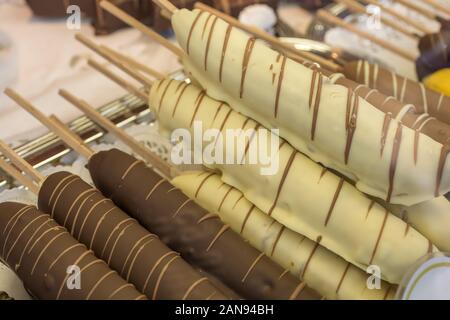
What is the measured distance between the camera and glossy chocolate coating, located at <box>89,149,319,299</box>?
3.74 feet

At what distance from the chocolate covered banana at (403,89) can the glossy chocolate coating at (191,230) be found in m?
0.59

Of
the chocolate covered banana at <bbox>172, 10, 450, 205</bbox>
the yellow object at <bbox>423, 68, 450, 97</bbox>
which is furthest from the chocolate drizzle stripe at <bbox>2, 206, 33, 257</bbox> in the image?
the yellow object at <bbox>423, 68, 450, 97</bbox>

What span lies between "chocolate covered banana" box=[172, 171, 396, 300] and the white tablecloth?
0.76 meters

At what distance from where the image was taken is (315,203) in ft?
3.77

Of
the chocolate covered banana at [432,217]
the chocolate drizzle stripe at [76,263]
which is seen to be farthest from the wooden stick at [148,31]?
the chocolate covered banana at [432,217]

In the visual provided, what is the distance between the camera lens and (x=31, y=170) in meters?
1.42

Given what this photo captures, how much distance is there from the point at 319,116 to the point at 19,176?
81 cm

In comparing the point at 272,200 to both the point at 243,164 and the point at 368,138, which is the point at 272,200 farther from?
the point at 368,138

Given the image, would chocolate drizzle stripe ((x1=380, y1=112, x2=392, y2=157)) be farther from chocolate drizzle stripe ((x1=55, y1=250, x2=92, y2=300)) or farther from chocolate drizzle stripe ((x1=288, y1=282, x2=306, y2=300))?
chocolate drizzle stripe ((x1=55, y1=250, x2=92, y2=300))

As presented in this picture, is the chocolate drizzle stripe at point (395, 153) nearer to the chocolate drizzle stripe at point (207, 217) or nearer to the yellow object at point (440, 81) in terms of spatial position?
the chocolate drizzle stripe at point (207, 217)

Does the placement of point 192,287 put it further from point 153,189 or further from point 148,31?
point 148,31

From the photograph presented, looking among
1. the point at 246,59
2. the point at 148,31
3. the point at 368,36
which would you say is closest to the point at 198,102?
the point at 246,59

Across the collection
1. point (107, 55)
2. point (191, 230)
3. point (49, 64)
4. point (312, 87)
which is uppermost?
point (312, 87)

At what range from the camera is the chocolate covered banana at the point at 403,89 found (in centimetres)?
142
